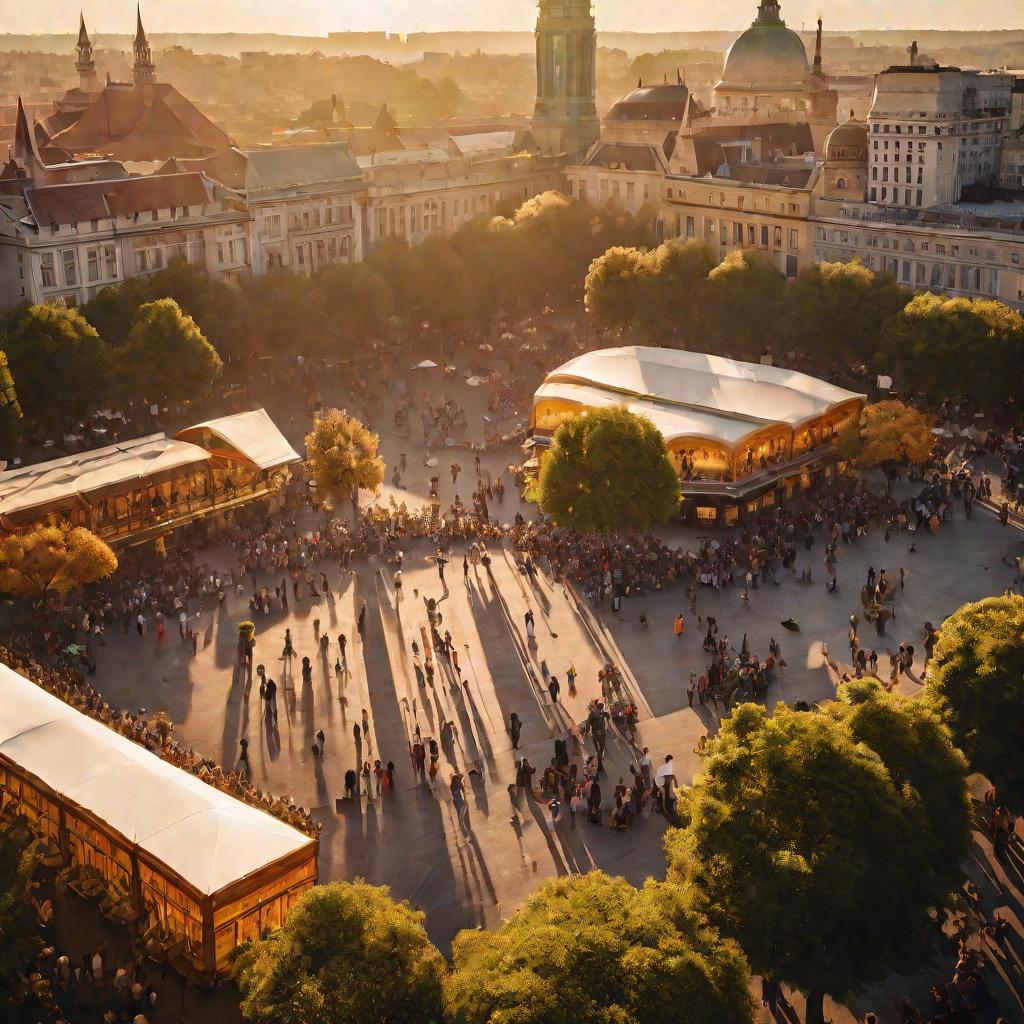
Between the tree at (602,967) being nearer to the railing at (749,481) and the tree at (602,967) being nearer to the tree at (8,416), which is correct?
the railing at (749,481)

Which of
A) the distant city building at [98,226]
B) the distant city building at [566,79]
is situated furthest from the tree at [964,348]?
the distant city building at [566,79]

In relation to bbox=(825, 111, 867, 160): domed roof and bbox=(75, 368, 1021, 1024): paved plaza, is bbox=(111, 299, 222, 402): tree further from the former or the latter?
bbox=(825, 111, 867, 160): domed roof

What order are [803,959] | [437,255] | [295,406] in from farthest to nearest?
[437,255] → [295,406] → [803,959]

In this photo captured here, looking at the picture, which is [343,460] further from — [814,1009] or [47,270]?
[814,1009]

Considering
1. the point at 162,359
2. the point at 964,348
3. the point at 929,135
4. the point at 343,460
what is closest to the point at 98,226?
the point at 162,359

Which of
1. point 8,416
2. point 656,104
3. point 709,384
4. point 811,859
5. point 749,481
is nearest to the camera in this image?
point 811,859

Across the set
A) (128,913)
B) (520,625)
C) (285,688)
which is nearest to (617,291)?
(520,625)

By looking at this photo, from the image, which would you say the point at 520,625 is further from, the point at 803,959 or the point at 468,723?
the point at 803,959
